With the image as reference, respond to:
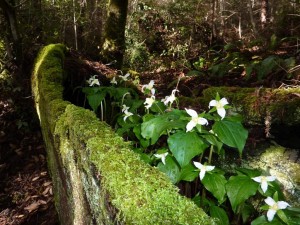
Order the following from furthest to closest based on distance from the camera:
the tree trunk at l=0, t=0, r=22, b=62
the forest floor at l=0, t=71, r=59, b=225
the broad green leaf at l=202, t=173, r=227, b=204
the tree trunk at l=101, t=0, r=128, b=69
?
the tree trunk at l=101, t=0, r=128, b=69
the tree trunk at l=0, t=0, r=22, b=62
the forest floor at l=0, t=71, r=59, b=225
the broad green leaf at l=202, t=173, r=227, b=204

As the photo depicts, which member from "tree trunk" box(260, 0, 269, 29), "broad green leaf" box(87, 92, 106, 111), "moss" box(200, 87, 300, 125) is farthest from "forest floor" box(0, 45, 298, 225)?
"tree trunk" box(260, 0, 269, 29)

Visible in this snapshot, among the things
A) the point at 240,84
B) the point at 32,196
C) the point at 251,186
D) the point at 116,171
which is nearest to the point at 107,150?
the point at 116,171

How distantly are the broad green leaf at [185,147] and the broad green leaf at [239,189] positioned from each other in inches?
12.5

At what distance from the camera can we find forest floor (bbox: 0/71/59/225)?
14.4 feet

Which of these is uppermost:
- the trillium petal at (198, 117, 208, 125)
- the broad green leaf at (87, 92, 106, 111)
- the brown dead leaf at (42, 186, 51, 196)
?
the trillium petal at (198, 117, 208, 125)

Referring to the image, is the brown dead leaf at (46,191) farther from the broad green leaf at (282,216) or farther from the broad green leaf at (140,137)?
the broad green leaf at (282,216)

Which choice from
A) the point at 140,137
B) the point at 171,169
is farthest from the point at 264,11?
the point at 171,169

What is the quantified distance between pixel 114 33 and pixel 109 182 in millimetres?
6247

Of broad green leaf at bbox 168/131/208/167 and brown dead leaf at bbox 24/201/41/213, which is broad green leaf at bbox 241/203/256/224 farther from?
brown dead leaf at bbox 24/201/41/213

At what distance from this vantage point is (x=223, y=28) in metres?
13.7

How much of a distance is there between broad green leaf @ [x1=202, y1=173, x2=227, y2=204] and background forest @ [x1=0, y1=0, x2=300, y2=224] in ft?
9.03

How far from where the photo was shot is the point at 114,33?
7324mm

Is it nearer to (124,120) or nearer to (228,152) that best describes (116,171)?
(124,120)

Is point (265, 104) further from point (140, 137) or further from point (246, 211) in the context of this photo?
point (140, 137)
